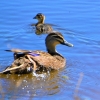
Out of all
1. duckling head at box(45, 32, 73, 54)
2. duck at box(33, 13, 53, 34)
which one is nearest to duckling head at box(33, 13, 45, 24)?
duck at box(33, 13, 53, 34)

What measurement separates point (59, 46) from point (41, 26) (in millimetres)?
1986

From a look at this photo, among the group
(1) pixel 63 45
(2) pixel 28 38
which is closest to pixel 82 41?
(1) pixel 63 45

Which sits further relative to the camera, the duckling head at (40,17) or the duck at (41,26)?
the duckling head at (40,17)

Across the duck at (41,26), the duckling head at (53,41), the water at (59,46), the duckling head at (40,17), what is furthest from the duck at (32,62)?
the duckling head at (40,17)

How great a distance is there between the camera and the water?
725cm

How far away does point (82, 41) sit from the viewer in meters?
10.2

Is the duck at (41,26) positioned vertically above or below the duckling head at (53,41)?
below

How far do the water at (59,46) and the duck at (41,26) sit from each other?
0.57ft

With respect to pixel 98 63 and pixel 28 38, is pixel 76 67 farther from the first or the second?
pixel 28 38

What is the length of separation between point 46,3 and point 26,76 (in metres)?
5.69

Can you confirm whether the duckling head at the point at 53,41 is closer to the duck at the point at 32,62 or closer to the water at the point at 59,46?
the duck at the point at 32,62

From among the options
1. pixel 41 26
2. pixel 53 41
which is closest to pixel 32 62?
pixel 53 41

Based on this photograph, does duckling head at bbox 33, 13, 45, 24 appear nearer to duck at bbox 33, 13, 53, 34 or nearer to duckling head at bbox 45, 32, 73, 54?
duck at bbox 33, 13, 53, 34

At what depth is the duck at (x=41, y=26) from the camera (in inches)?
446
